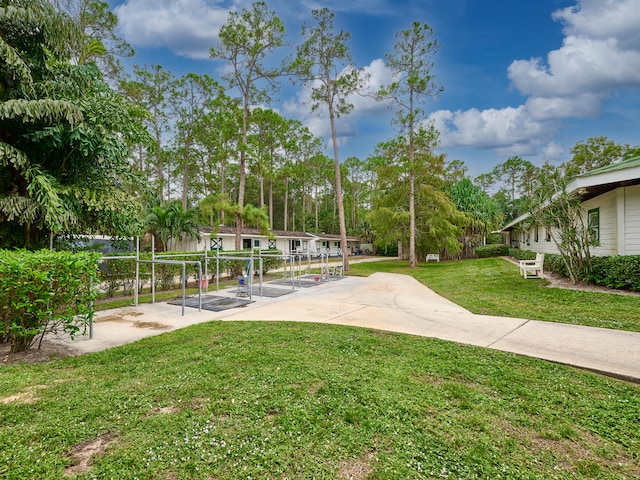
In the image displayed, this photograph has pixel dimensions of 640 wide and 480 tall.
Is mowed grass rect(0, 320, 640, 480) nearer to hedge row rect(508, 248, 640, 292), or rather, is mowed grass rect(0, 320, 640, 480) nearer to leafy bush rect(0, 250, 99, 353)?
leafy bush rect(0, 250, 99, 353)

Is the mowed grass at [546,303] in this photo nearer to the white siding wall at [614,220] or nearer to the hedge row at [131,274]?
the white siding wall at [614,220]

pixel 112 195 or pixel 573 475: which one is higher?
pixel 112 195

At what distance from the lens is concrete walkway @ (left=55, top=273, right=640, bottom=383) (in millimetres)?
4176

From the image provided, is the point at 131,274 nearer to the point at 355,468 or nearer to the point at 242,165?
the point at 242,165

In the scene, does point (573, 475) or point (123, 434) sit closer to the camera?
point (573, 475)

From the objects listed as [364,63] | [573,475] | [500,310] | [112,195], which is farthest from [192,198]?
[573,475]

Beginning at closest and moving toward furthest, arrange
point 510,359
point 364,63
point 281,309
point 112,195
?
point 510,359
point 112,195
point 281,309
point 364,63

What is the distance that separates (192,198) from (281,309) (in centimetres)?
3392

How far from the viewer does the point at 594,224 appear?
10.1 metres

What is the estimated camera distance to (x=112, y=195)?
21.8ft

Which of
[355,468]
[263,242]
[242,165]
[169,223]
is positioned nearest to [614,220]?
[355,468]

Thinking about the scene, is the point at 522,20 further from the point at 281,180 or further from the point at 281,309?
the point at 281,180

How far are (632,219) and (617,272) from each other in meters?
1.55

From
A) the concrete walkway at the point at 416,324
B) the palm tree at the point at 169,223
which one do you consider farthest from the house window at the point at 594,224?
the palm tree at the point at 169,223
